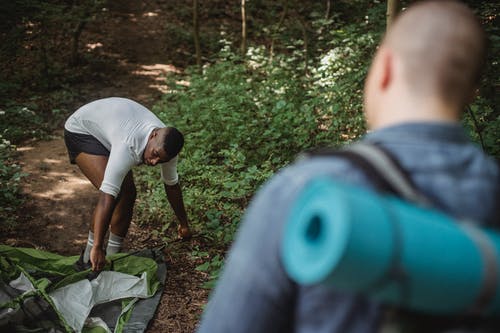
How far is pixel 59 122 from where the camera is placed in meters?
8.27

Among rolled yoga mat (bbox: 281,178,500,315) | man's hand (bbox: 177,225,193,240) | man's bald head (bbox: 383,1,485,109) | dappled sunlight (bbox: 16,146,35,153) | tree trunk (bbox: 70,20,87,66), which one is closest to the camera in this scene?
rolled yoga mat (bbox: 281,178,500,315)

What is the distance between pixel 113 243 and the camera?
445 cm

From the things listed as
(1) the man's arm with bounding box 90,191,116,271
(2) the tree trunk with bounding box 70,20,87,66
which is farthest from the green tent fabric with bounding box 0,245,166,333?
(2) the tree trunk with bounding box 70,20,87,66

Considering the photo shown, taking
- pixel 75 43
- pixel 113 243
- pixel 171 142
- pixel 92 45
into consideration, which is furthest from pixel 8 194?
pixel 92 45

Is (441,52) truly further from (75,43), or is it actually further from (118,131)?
(75,43)

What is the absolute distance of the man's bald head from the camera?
89 centimetres

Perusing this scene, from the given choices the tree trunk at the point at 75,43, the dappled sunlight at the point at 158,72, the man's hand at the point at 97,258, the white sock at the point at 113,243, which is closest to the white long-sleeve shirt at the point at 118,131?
the man's hand at the point at 97,258

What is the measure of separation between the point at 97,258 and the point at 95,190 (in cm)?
240

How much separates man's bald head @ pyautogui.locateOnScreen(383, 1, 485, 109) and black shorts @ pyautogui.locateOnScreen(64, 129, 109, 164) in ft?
11.7

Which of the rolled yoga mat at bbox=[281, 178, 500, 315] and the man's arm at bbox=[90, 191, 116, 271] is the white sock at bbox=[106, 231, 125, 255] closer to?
the man's arm at bbox=[90, 191, 116, 271]

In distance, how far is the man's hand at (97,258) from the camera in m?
3.78

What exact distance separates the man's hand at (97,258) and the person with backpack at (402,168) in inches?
120

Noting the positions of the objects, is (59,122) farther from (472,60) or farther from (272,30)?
(472,60)

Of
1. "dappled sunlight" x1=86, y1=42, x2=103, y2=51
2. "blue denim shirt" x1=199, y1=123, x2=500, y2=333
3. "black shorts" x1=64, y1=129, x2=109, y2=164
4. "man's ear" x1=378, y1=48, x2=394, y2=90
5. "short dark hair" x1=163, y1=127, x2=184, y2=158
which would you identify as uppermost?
"man's ear" x1=378, y1=48, x2=394, y2=90
